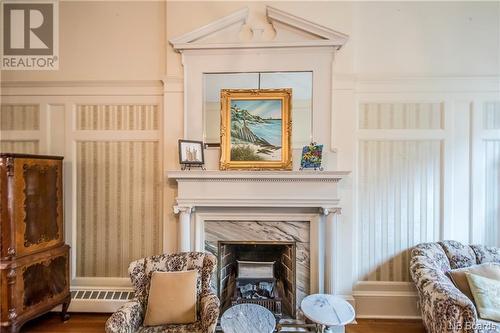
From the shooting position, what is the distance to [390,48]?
284 centimetres

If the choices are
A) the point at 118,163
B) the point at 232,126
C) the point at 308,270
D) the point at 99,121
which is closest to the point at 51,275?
the point at 118,163

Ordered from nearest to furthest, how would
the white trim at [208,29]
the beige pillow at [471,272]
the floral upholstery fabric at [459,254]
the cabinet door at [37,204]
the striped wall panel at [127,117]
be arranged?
1. the beige pillow at [471,272]
2. the cabinet door at [37,204]
3. the floral upholstery fabric at [459,254]
4. the white trim at [208,29]
5. the striped wall panel at [127,117]

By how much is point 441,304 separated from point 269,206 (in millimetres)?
1507

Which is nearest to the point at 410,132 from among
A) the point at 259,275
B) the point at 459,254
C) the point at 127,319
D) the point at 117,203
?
the point at 459,254

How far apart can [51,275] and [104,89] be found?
1.92 m

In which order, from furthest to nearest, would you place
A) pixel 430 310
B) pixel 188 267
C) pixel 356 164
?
pixel 356 164, pixel 188 267, pixel 430 310

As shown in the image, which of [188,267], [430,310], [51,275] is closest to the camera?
[430,310]

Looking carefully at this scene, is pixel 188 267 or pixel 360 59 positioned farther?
pixel 360 59

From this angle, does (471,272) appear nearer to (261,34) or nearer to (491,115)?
(491,115)

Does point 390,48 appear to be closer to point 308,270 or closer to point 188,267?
point 308,270

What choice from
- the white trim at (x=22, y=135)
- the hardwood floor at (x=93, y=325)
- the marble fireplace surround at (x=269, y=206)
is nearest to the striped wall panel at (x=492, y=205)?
the hardwood floor at (x=93, y=325)

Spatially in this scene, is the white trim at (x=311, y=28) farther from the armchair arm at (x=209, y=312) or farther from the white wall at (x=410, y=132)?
the armchair arm at (x=209, y=312)

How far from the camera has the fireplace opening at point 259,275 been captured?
267 centimetres

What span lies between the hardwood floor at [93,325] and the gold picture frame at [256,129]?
5.65 ft
